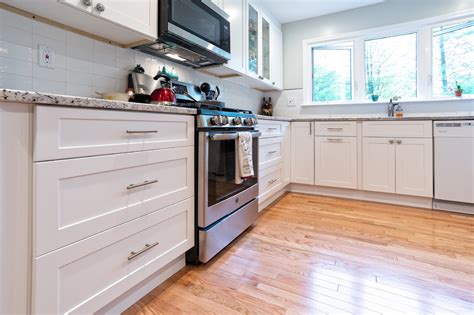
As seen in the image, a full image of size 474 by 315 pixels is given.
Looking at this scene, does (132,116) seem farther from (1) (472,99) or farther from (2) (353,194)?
(1) (472,99)

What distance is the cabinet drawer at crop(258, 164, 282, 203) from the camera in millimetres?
2356

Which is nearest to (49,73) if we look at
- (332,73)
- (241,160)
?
(241,160)

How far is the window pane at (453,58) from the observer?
2750 mm

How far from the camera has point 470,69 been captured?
274 centimetres

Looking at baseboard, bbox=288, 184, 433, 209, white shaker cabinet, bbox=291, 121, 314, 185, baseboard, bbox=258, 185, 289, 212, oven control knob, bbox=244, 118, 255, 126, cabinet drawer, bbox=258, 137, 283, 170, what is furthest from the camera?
→ white shaker cabinet, bbox=291, 121, 314, 185

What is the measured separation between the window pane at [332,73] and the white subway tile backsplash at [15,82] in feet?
10.5

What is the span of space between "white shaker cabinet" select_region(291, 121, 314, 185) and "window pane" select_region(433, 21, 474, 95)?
4.80 ft

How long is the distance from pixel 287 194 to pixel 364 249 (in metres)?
1.53

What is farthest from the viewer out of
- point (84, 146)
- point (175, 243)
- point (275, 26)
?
point (275, 26)

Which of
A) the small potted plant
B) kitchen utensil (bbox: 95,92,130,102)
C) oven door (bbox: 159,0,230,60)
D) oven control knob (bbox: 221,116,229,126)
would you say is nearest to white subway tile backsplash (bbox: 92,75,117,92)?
kitchen utensil (bbox: 95,92,130,102)

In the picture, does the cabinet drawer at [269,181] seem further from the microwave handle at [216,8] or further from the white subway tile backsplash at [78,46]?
the white subway tile backsplash at [78,46]

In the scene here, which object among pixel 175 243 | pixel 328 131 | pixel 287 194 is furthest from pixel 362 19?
pixel 175 243

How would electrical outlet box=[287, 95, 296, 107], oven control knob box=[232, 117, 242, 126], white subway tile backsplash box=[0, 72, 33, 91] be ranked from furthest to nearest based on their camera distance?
electrical outlet box=[287, 95, 296, 107] < oven control knob box=[232, 117, 242, 126] < white subway tile backsplash box=[0, 72, 33, 91]

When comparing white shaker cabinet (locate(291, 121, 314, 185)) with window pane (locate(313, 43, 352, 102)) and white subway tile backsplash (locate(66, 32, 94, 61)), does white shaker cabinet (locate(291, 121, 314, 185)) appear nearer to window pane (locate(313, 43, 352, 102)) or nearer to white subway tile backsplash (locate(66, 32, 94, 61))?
window pane (locate(313, 43, 352, 102))
